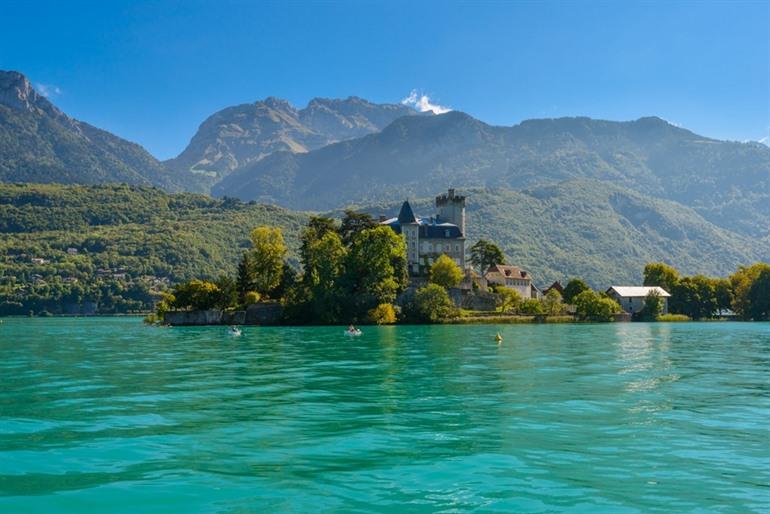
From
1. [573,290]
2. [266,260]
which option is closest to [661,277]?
[573,290]

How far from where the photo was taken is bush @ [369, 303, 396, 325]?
113688mm

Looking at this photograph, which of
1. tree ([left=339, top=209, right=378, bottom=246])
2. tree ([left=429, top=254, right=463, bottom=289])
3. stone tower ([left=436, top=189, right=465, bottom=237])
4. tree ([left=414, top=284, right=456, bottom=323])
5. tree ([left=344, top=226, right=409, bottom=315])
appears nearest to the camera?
tree ([left=344, top=226, right=409, bottom=315])

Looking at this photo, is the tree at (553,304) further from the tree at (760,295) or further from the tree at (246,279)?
the tree at (246,279)

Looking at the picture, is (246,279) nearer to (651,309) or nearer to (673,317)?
(651,309)

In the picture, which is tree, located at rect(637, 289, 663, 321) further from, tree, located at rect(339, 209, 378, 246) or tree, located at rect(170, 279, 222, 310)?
tree, located at rect(170, 279, 222, 310)

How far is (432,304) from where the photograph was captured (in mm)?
116125

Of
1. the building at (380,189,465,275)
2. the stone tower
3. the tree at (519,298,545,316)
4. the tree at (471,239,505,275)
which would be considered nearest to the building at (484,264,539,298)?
the tree at (471,239,505,275)

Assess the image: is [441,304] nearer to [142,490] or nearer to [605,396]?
[605,396]

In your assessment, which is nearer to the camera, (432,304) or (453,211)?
(432,304)

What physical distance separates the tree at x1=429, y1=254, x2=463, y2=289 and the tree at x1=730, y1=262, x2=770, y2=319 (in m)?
71.1

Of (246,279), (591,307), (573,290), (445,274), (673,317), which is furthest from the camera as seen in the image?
(673,317)

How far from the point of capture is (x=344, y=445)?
1931 cm

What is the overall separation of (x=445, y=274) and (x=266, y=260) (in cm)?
3285

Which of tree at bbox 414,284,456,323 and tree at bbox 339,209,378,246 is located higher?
tree at bbox 339,209,378,246
